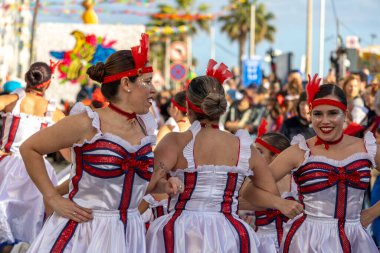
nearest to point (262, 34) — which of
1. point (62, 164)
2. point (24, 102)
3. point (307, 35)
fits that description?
point (307, 35)

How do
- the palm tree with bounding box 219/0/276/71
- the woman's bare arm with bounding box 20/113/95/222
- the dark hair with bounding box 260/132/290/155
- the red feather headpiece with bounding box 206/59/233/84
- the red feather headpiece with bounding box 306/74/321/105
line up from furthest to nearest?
the palm tree with bounding box 219/0/276/71 < the dark hair with bounding box 260/132/290/155 < the red feather headpiece with bounding box 306/74/321/105 < the red feather headpiece with bounding box 206/59/233/84 < the woman's bare arm with bounding box 20/113/95/222

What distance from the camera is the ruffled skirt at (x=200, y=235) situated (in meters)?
5.51

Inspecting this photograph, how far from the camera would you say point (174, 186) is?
17.2 feet

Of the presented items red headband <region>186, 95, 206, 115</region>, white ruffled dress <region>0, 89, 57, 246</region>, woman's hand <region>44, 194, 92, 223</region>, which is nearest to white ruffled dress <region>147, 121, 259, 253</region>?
red headband <region>186, 95, 206, 115</region>

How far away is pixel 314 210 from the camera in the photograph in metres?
5.91

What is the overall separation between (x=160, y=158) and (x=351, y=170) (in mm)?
1258

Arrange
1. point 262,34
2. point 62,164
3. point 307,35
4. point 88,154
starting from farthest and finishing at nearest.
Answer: point 262,34 < point 307,35 < point 62,164 < point 88,154

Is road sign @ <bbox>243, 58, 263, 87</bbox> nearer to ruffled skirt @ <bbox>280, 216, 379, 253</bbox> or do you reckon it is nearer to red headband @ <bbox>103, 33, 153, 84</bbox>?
ruffled skirt @ <bbox>280, 216, 379, 253</bbox>

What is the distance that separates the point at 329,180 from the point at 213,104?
92cm

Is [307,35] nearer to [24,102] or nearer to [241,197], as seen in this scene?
[24,102]

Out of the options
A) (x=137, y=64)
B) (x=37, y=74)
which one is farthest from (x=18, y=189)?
(x=137, y=64)

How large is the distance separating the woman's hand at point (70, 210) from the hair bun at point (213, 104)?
0.99 metres

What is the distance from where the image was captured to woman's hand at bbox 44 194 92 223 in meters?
5.11

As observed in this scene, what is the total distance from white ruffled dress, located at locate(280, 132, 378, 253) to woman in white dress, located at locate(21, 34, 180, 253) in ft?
3.59
